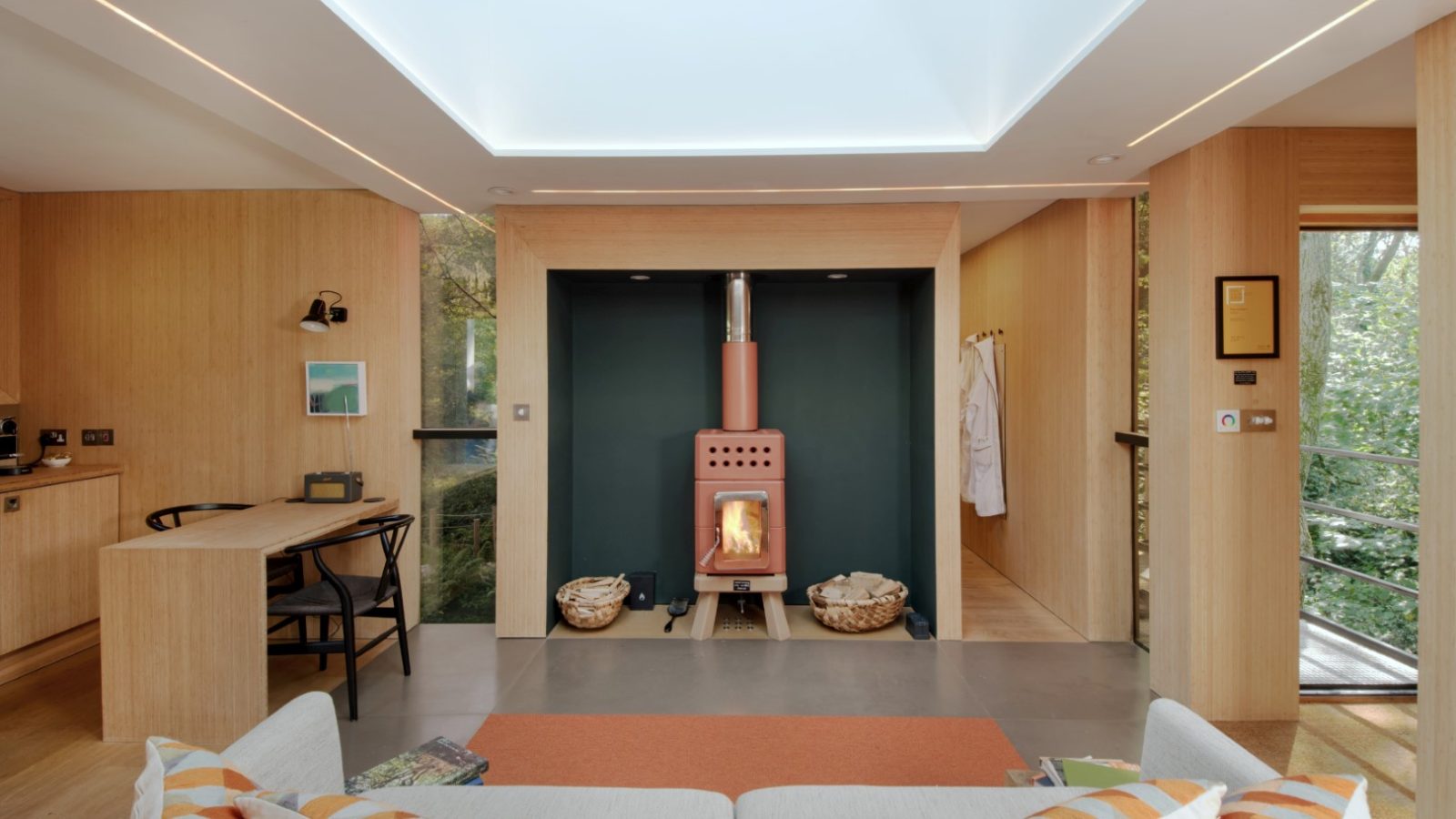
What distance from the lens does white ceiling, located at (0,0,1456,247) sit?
183cm

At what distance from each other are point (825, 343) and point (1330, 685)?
2.81 metres

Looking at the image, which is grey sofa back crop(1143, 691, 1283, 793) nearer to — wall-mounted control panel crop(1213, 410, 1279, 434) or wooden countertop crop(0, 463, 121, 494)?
wall-mounted control panel crop(1213, 410, 1279, 434)

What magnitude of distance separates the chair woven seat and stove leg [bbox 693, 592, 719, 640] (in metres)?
1.46

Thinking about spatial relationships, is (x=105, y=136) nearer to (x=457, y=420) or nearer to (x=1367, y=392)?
(x=457, y=420)

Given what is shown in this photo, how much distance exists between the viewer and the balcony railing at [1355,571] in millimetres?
2933

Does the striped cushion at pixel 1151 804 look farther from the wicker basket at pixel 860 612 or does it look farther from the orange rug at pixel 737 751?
the wicker basket at pixel 860 612

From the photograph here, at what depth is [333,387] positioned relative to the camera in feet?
12.2

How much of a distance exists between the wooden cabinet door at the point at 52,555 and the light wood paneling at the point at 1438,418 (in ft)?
16.6

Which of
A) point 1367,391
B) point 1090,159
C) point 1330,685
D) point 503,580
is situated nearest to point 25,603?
point 503,580

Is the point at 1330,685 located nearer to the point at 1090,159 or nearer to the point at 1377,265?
the point at 1377,265

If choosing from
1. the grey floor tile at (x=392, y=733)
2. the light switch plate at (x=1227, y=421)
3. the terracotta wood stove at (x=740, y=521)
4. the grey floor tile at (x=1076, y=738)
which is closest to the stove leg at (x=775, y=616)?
the terracotta wood stove at (x=740, y=521)

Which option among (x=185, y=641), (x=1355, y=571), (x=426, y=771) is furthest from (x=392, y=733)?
(x=1355, y=571)

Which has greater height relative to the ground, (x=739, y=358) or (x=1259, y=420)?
(x=739, y=358)

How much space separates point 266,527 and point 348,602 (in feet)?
1.82
